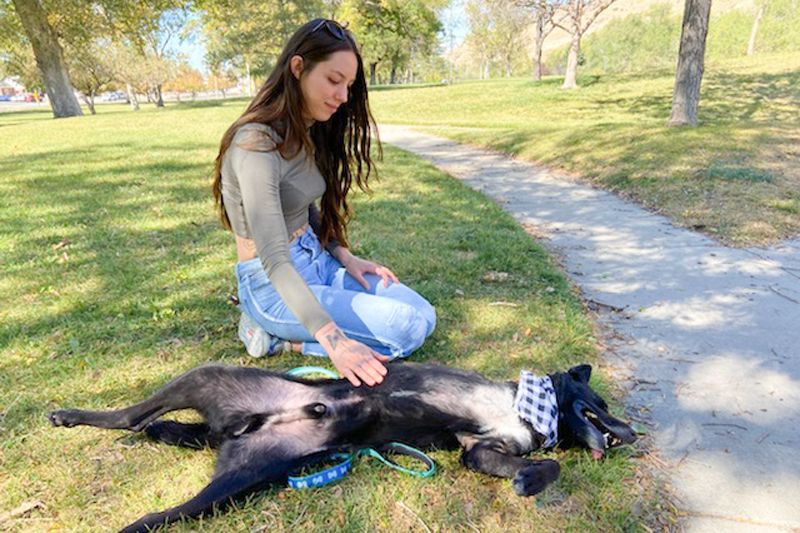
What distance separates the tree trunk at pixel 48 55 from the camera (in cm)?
2038

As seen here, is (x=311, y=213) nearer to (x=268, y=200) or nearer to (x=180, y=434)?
(x=268, y=200)

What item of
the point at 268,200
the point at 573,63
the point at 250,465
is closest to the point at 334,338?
the point at 250,465

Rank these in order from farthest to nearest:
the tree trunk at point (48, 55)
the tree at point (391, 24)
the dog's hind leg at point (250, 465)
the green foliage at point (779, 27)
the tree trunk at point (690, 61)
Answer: the tree at point (391, 24) < the green foliage at point (779, 27) < the tree trunk at point (48, 55) < the tree trunk at point (690, 61) < the dog's hind leg at point (250, 465)

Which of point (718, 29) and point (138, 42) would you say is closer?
point (138, 42)

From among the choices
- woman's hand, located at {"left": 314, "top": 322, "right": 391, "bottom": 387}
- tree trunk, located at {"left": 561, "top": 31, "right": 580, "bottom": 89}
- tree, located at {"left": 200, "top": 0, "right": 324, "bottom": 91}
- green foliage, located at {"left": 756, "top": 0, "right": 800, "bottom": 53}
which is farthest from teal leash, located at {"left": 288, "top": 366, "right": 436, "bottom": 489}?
green foliage, located at {"left": 756, "top": 0, "right": 800, "bottom": 53}

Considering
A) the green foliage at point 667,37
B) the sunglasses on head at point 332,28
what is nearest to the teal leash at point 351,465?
the sunglasses on head at point 332,28

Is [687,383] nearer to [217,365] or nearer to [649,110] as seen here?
[217,365]

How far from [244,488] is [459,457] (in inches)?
33.9

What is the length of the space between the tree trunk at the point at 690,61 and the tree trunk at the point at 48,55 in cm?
2229

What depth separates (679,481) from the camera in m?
2.20

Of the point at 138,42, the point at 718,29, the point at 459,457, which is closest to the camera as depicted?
the point at 459,457

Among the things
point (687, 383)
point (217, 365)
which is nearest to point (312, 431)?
point (217, 365)

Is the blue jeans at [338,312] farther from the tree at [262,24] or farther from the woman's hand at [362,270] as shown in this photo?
the tree at [262,24]

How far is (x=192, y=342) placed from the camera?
3.13 meters
